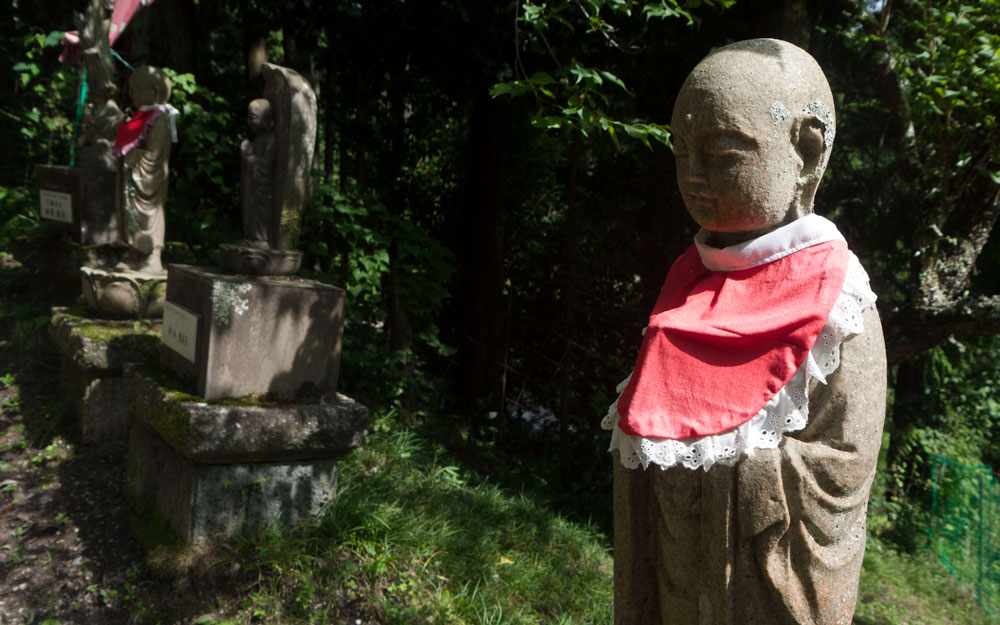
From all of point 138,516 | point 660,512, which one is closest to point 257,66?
point 138,516

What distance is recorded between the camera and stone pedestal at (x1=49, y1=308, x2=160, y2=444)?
445cm

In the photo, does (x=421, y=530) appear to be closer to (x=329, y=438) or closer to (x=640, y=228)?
(x=329, y=438)

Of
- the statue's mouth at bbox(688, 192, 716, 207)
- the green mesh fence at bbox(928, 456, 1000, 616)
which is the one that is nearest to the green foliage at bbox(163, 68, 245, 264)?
the statue's mouth at bbox(688, 192, 716, 207)

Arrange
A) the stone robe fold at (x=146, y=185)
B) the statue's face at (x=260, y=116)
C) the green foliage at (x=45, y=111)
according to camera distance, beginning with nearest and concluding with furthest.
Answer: the statue's face at (x=260, y=116), the stone robe fold at (x=146, y=185), the green foliage at (x=45, y=111)

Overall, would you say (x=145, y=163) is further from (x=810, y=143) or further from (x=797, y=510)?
(x=797, y=510)

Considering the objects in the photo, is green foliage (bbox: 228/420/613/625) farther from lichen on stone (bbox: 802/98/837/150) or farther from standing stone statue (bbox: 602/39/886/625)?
lichen on stone (bbox: 802/98/837/150)

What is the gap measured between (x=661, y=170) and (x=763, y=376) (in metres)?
4.79

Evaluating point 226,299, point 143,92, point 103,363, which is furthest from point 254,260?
point 143,92

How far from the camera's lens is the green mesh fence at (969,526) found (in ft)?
21.4

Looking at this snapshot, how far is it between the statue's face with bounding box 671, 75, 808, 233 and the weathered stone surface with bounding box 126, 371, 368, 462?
244 cm

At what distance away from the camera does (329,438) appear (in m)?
3.64

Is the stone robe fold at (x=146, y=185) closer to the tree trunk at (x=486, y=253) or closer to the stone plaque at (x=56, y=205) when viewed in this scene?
the stone plaque at (x=56, y=205)

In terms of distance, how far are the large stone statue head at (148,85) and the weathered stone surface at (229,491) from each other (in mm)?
2370

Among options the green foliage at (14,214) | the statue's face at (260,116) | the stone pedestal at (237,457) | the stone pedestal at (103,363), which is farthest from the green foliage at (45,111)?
the stone pedestal at (237,457)
